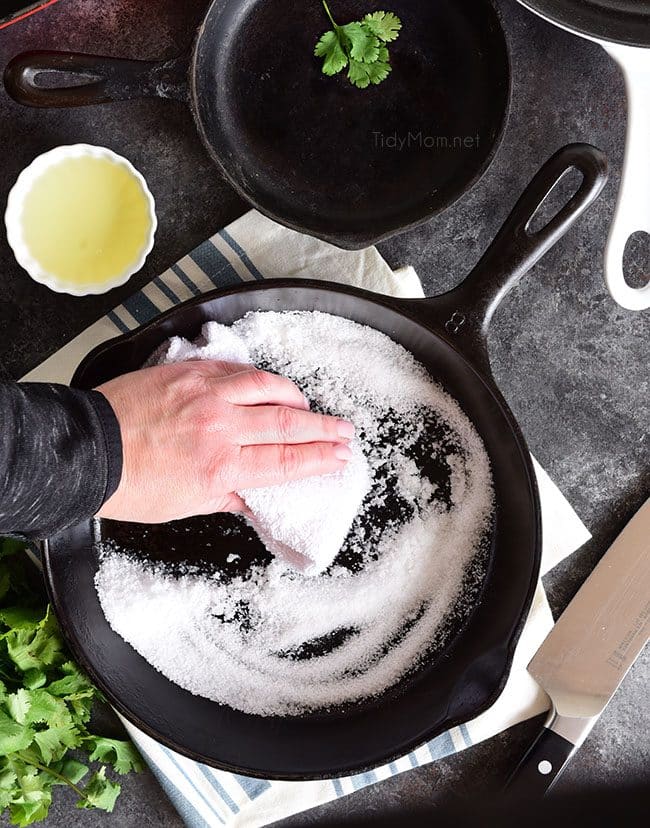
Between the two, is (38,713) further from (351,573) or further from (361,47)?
(361,47)

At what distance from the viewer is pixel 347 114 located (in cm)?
95

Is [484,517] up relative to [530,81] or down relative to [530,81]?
down

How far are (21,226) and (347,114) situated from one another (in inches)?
15.6

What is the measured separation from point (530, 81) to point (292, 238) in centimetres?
35

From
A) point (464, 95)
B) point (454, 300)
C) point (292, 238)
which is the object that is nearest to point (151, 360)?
point (292, 238)

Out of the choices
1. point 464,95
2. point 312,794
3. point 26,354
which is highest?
point 464,95

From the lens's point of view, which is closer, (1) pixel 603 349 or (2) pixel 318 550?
(2) pixel 318 550

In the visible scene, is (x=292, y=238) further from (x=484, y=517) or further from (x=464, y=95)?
(x=484, y=517)

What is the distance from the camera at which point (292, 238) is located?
0.96 meters

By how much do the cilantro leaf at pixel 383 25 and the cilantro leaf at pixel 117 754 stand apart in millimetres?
870

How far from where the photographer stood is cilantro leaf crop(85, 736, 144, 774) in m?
0.94

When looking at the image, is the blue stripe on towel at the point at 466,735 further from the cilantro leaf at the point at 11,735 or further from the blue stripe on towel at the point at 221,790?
the cilantro leaf at the point at 11,735

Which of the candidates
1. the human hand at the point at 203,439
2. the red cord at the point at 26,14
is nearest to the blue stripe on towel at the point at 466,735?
the human hand at the point at 203,439

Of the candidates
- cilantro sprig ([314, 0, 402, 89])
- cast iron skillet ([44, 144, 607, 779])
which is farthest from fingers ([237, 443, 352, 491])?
cilantro sprig ([314, 0, 402, 89])
